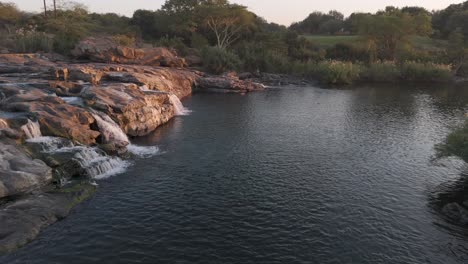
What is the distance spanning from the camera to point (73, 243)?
2248cm

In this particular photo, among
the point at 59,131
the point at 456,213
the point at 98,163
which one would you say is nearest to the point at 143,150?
the point at 98,163

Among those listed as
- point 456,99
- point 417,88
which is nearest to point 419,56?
point 417,88

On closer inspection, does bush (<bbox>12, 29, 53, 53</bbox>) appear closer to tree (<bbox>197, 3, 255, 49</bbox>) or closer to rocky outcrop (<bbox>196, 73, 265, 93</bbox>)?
rocky outcrop (<bbox>196, 73, 265, 93</bbox>)

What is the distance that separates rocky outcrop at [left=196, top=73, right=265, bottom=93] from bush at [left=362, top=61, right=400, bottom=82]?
40.2 meters

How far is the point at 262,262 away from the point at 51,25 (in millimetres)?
106390

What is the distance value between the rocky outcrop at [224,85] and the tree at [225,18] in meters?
26.2

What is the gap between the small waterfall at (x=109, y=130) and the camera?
40.4 metres

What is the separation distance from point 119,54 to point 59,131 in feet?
177

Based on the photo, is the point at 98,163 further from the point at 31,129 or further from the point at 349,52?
the point at 349,52

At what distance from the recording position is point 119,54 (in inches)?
3406

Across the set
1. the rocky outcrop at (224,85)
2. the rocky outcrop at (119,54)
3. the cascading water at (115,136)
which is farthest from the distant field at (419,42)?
the cascading water at (115,136)

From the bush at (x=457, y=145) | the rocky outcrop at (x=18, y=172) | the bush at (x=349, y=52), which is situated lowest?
the rocky outcrop at (x=18, y=172)

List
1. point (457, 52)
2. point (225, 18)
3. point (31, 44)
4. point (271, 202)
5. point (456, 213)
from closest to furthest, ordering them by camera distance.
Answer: point (456, 213), point (271, 202), point (31, 44), point (225, 18), point (457, 52)

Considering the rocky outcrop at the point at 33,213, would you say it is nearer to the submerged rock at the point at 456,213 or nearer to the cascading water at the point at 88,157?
the cascading water at the point at 88,157
